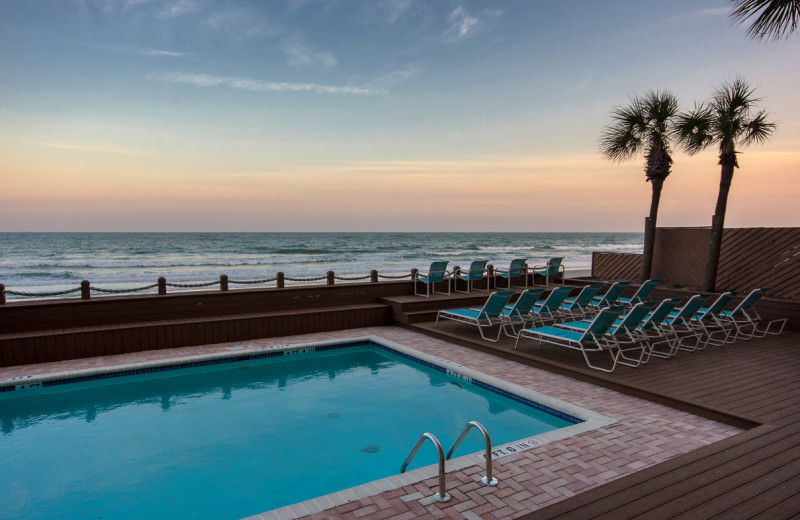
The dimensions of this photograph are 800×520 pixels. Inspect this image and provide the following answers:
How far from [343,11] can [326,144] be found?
571 centimetres

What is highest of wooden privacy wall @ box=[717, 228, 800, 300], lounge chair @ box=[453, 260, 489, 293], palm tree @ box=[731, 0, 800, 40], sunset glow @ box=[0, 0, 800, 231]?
sunset glow @ box=[0, 0, 800, 231]

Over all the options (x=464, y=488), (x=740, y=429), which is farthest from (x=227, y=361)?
(x=740, y=429)

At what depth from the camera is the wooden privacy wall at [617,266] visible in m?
12.1

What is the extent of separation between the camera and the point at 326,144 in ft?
61.4

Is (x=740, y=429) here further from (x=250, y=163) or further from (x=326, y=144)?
(x=250, y=163)

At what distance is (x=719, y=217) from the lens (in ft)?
30.7

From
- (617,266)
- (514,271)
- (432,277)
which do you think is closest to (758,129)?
(617,266)

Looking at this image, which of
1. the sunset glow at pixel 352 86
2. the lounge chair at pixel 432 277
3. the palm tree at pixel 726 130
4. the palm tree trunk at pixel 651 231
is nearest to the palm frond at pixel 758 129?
the palm tree at pixel 726 130

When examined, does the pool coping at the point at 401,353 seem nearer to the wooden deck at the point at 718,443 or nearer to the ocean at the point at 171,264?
the wooden deck at the point at 718,443

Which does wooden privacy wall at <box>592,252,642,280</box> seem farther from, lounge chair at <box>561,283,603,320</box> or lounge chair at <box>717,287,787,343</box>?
lounge chair at <box>561,283,603,320</box>

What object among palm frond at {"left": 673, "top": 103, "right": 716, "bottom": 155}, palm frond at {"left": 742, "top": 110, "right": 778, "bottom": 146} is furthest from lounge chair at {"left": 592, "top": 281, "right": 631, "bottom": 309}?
palm frond at {"left": 742, "top": 110, "right": 778, "bottom": 146}

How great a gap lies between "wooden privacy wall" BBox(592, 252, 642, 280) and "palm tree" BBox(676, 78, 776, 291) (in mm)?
2351

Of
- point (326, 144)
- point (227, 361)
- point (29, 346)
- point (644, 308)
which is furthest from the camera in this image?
point (326, 144)

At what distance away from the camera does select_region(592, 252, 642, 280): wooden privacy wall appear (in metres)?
12.1
